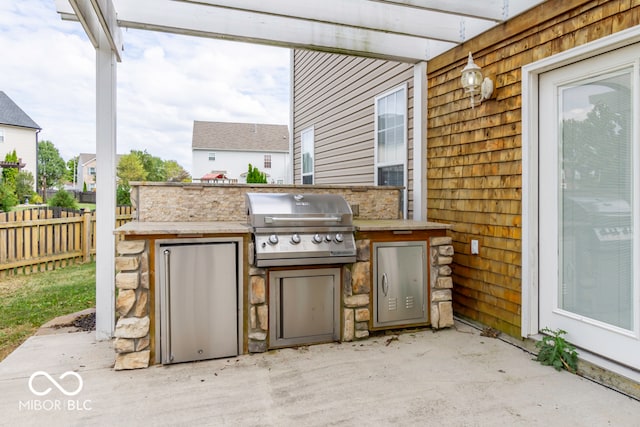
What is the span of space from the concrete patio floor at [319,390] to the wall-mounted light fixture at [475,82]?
213 centimetres

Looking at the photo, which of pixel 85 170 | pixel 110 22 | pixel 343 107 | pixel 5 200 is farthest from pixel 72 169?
pixel 110 22

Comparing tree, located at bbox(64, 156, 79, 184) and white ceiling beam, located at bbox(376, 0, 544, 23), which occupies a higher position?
tree, located at bbox(64, 156, 79, 184)

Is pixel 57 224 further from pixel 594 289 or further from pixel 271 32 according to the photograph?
pixel 594 289

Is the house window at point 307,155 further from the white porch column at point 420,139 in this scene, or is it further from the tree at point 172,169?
the tree at point 172,169

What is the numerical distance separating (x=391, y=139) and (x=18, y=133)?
23.7 m

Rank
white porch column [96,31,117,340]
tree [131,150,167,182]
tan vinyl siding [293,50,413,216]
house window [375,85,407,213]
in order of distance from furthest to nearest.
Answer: tree [131,150,167,182] < tan vinyl siding [293,50,413,216] < house window [375,85,407,213] < white porch column [96,31,117,340]

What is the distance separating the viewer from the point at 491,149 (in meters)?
3.52

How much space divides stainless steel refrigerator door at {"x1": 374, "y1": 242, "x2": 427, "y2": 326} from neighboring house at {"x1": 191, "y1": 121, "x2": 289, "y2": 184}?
742 inches

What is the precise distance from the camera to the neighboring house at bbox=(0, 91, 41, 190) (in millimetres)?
20906

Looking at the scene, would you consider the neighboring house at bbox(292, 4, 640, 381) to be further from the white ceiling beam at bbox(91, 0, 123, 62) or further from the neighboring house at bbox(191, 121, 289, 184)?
the neighboring house at bbox(191, 121, 289, 184)

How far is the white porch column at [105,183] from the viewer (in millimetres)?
3336

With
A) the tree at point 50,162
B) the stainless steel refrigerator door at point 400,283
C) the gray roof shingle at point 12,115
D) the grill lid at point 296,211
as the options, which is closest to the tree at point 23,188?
the gray roof shingle at point 12,115

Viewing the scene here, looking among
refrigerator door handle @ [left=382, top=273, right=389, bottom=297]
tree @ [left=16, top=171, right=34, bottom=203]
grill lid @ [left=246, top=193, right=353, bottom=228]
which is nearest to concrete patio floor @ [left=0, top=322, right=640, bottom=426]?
refrigerator door handle @ [left=382, top=273, right=389, bottom=297]

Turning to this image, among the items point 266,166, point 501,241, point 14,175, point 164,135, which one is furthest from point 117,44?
point 164,135
